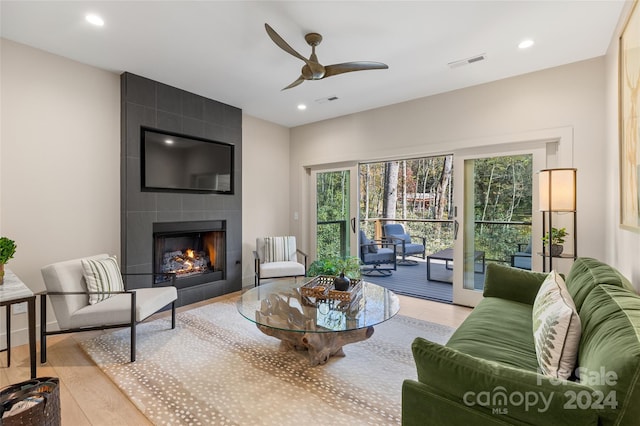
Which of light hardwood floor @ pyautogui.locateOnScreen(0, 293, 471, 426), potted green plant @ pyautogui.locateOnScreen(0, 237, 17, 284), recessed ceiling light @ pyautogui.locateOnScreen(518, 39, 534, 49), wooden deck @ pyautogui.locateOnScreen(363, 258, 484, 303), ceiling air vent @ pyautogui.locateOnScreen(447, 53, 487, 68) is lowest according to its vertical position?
light hardwood floor @ pyautogui.locateOnScreen(0, 293, 471, 426)

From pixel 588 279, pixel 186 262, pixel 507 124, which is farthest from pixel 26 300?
pixel 507 124

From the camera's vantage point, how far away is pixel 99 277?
2.68 m

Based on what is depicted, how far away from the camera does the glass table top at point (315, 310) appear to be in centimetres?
216

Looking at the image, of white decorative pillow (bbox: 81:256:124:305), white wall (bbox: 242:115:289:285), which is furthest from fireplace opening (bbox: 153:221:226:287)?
white decorative pillow (bbox: 81:256:124:305)

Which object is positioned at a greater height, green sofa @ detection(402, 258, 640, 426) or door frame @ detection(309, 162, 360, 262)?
door frame @ detection(309, 162, 360, 262)

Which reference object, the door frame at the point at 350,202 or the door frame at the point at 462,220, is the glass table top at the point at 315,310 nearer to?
the door frame at the point at 462,220

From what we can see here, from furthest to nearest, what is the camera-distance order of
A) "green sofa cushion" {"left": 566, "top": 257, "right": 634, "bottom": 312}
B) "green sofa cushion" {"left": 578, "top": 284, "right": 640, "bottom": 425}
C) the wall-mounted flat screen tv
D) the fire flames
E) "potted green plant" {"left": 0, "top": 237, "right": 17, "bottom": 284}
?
1. the fire flames
2. the wall-mounted flat screen tv
3. "potted green plant" {"left": 0, "top": 237, "right": 17, "bottom": 284}
4. "green sofa cushion" {"left": 566, "top": 257, "right": 634, "bottom": 312}
5. "green sofa cushion" {"left": 578, "top": 284, "right": 640, "bottom": 425}

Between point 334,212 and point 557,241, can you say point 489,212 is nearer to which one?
point 557,241

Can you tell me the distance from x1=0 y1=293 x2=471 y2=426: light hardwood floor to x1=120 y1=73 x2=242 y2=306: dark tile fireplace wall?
3.03 ft

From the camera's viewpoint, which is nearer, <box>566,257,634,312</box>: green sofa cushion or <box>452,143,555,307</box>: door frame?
<box>566,257,634,312</box>: green sofa cushion

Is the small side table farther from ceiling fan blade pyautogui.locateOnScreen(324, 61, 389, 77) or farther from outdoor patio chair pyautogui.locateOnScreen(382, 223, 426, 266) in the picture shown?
outdoor patio chair pyautogui.locateOnScreen(382, 223, 426, 266)

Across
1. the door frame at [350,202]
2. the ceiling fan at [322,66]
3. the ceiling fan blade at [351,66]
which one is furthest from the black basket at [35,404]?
the door frame at [350,202]

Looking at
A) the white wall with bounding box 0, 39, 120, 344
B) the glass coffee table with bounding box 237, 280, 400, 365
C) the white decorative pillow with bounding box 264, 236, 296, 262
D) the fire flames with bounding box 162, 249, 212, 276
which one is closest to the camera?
the glass coffee table with bounding box 237, 280, 400, 365

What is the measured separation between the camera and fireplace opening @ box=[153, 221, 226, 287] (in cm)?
385
